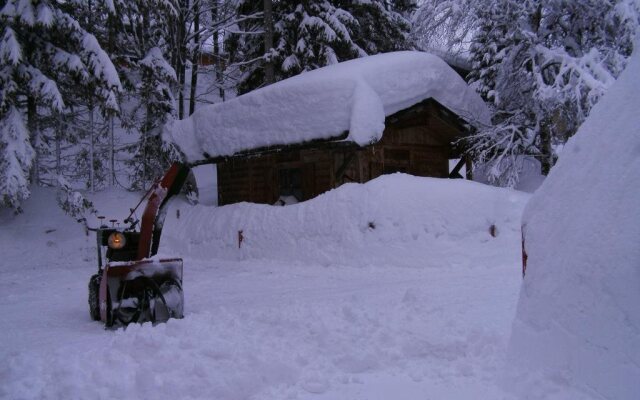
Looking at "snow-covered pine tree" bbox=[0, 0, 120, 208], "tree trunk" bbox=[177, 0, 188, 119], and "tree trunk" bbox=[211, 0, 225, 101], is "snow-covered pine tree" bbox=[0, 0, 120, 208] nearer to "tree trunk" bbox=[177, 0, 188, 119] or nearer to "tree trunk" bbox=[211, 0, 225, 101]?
"tree trunk" bbox=[177, 0, 188, 119]

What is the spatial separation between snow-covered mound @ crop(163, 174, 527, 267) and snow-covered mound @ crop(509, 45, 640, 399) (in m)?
6.33

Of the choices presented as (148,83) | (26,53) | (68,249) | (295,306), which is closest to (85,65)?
(26,53)

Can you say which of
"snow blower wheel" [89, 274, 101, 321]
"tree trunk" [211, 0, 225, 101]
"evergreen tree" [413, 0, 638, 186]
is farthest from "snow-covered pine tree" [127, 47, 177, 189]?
"snow blower wheel" [89, 274, 101, 321]

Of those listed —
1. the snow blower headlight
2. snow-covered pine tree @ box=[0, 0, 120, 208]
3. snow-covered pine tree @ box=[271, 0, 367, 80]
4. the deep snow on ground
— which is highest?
snow-covered pine tree @ box=[271, 0, 367, 80]

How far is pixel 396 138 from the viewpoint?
54.1 feet

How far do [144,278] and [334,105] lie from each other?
809cm

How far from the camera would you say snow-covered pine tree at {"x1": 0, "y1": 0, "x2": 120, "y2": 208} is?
510 inches

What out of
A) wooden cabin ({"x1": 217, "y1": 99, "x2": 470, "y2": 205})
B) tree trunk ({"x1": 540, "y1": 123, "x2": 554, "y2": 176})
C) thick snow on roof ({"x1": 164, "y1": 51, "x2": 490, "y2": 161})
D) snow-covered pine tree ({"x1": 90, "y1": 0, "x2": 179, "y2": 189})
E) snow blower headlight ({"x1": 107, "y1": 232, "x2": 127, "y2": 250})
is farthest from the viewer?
snow-covered pine tree ({"x1": 90, "y1": 0, "x2": 179, "y2": 189})

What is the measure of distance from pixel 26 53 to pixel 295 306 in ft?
39.9

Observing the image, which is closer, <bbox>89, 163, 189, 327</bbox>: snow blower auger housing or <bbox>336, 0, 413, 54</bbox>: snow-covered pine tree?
<bbox>89, 163, 189, 327</bbox>: snow blower auger housing

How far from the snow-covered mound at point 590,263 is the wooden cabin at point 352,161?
10.9m

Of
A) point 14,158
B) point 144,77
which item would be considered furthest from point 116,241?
point 144,77

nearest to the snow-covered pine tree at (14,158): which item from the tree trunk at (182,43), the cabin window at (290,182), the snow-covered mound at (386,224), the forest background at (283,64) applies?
the forest background at (283,64)

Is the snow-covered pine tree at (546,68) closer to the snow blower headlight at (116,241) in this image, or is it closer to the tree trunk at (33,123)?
the snow blower headlight at (116,241)
